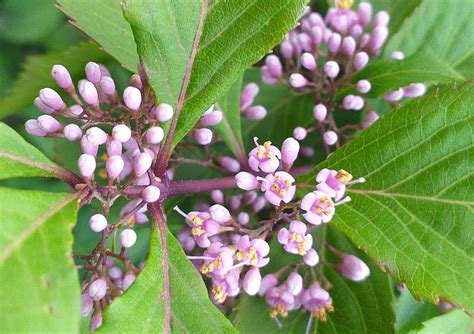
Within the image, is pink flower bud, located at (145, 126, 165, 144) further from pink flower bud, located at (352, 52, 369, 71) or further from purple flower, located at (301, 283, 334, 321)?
pink flower bud, located at (352, 52, 369, 71)

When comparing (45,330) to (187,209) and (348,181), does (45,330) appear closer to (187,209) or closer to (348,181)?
(348,181)

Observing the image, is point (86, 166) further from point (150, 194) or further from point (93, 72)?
point (93, 72)

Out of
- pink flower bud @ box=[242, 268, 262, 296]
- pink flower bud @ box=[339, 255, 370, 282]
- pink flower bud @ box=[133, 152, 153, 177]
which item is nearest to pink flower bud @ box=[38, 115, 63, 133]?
pink flower bud @ box=[133, 152, 153, 177]

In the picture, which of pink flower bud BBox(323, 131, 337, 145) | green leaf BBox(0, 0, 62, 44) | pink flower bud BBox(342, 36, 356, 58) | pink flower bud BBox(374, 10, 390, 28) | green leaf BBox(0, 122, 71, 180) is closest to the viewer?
green leaf BBox(0, 122, 71, 180)

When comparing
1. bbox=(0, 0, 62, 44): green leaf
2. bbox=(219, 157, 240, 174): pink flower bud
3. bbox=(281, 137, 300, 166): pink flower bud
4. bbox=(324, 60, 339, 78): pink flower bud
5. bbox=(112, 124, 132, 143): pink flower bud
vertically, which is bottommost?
bbox=(0, 0, 62, 44): green leaf

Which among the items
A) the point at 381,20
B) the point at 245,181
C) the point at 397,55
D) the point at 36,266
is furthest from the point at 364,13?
the point at 36,266

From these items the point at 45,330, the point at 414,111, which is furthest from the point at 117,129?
the point at 414,111

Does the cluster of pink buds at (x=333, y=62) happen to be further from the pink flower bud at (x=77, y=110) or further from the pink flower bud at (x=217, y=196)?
the pink flower bud at (x=77, y=110)
